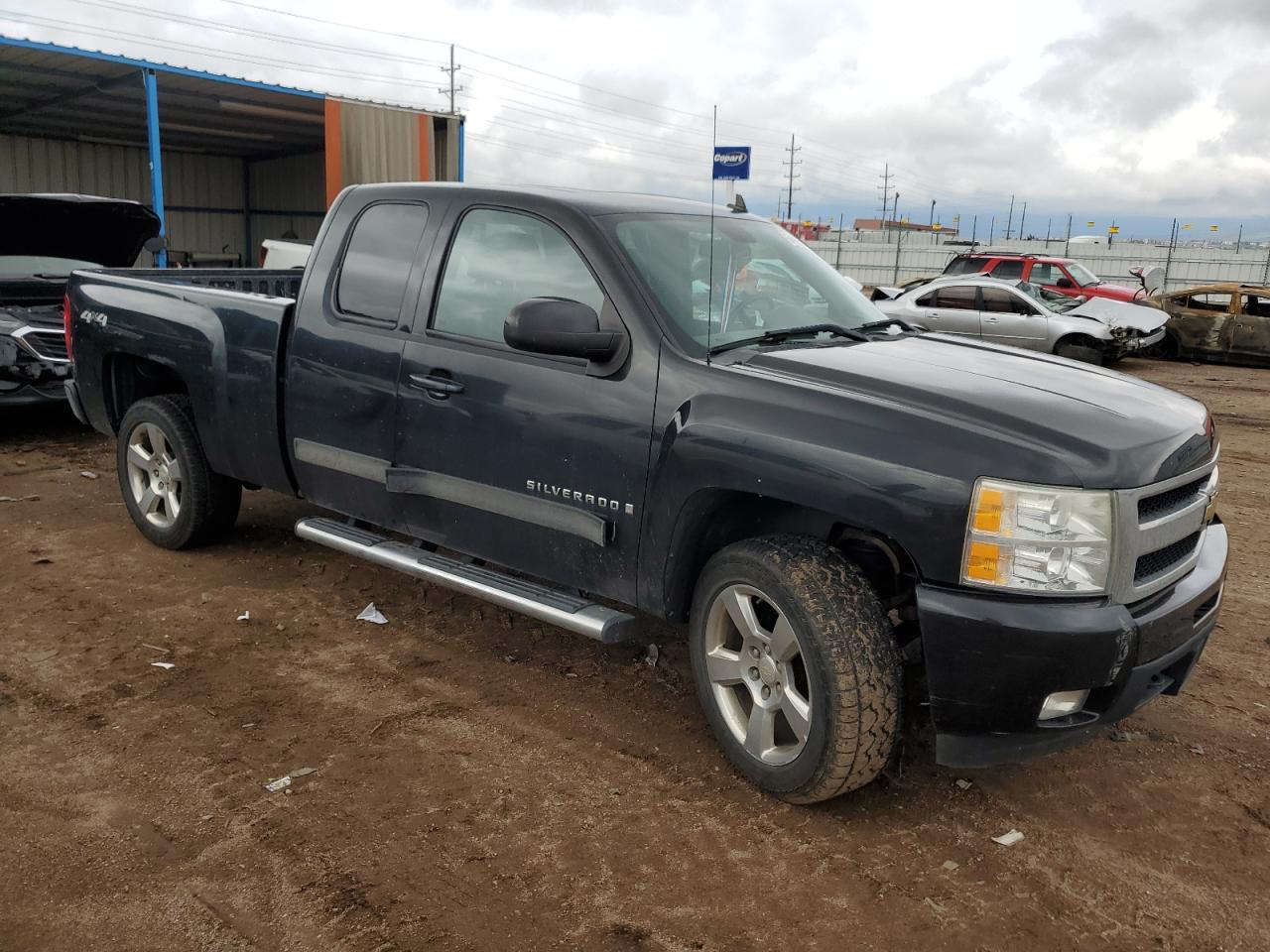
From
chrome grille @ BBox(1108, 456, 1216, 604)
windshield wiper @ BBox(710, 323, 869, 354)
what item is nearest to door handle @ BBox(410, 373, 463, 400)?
windshield wiper @ BBox(710, 323, 869, 354)

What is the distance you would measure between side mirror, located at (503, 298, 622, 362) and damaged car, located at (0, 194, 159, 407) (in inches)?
215

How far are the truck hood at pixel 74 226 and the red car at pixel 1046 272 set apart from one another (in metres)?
14.7

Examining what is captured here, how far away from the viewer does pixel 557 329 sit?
3340mm

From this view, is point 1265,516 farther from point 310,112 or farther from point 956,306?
point 310,112

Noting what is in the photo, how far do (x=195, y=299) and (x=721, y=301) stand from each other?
2.74m

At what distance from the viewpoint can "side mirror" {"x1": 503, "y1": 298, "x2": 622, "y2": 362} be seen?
3.33 meters

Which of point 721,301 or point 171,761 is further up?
point 721,301

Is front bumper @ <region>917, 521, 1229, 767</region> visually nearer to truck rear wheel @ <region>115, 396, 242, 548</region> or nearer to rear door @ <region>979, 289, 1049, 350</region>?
truck rear wheel @ <region>115, 396, 242, 548</region>

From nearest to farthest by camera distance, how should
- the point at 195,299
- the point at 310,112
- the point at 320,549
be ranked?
1. the point at 195,299
2. the point at 320,549
3. the point at 310,112

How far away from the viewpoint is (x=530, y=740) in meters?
3.65

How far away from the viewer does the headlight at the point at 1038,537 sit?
2.77m

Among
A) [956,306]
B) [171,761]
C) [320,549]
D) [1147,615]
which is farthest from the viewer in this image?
[956,306]

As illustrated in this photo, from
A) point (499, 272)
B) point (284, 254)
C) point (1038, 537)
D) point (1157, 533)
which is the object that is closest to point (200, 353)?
point (499, 272)

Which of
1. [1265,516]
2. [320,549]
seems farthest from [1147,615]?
[1265,516]
